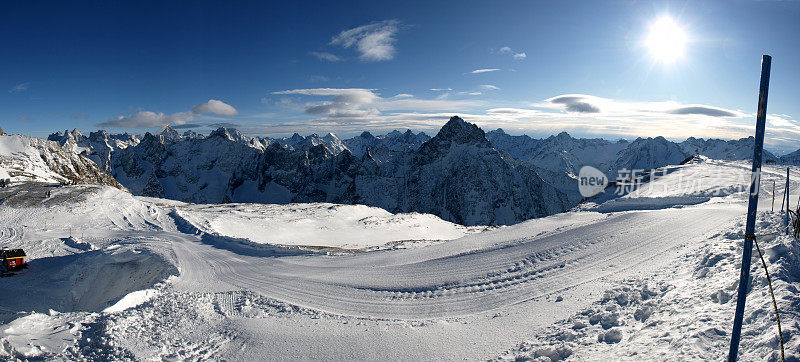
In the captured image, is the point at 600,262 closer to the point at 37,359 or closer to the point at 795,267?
the point at 795,267

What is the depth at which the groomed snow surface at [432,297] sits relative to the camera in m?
7.30

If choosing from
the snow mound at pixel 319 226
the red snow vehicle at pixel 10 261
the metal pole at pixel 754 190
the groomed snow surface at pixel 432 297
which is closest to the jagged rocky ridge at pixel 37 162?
the snow mound at pixel 319 226

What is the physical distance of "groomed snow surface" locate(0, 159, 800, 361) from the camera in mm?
7301

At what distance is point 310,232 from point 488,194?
479 feet

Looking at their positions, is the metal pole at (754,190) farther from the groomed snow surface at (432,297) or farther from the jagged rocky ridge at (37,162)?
the jagged rocky ridge at (37,162)

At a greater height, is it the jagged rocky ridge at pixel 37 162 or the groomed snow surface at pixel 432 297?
the jagged rocky ridge at pixel 37 162

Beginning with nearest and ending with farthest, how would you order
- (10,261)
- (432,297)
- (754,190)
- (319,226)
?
(754,190) → (432,297) → (10,261) → (319,226)

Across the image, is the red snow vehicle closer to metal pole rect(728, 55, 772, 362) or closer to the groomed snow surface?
the groomed snow surface

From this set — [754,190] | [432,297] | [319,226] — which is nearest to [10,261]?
[432,297]

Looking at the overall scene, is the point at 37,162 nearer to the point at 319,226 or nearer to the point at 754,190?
the point at 319,226

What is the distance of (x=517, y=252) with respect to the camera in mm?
15203

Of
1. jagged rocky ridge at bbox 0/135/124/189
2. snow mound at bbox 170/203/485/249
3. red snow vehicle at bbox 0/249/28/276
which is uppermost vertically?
jagged rocky ridge at bbox 0/135/124/189

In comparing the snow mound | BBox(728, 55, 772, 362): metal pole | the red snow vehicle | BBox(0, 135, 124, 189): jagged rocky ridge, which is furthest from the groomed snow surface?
BBox(0, 135, 124, 189): jagged rocky ridge

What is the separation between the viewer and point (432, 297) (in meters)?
11.7
